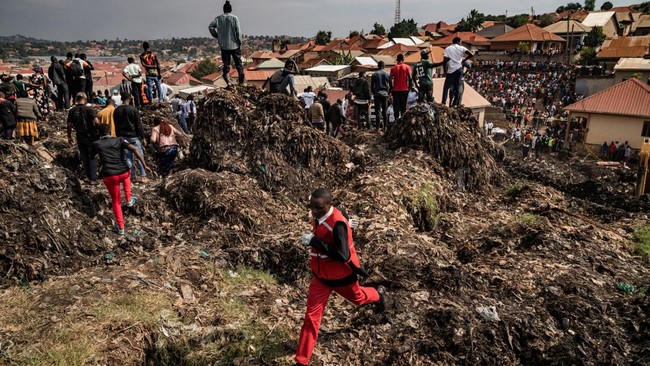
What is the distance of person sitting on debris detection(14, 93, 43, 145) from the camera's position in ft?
28.7

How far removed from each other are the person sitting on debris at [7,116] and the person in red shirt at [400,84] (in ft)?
27.4

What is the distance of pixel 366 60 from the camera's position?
50.3 metres

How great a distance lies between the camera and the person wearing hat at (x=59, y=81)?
1173cm

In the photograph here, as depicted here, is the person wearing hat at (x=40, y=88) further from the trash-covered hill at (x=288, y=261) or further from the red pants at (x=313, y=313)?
→ the red pants at (x=313, y=313)

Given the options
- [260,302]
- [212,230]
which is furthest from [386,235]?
[212,230]

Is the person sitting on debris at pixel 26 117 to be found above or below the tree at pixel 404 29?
below

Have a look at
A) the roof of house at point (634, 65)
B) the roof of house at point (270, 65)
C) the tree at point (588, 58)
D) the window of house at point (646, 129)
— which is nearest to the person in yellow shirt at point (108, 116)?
the window of house at point (646, 129)

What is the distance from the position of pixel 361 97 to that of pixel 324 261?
8.29 m

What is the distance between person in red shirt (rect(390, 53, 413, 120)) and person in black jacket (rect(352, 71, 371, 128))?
37.4 inches

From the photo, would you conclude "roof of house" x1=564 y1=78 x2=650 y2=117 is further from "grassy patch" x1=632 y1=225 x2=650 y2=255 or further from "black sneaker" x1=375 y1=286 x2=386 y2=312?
"black sneaker" x1=375 y1=286 x2=386 y2=312

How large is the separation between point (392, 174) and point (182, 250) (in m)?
4.29

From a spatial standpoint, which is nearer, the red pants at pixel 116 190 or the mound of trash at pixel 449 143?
the red pants at pixel 116 190

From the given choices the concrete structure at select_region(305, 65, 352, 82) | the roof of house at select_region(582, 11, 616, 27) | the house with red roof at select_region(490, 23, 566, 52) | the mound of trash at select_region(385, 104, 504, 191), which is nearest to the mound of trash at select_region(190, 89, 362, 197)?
the mound of trash at select_region(385, 104, 504, 191)

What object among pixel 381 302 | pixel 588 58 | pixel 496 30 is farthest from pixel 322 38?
pixel 381 302
